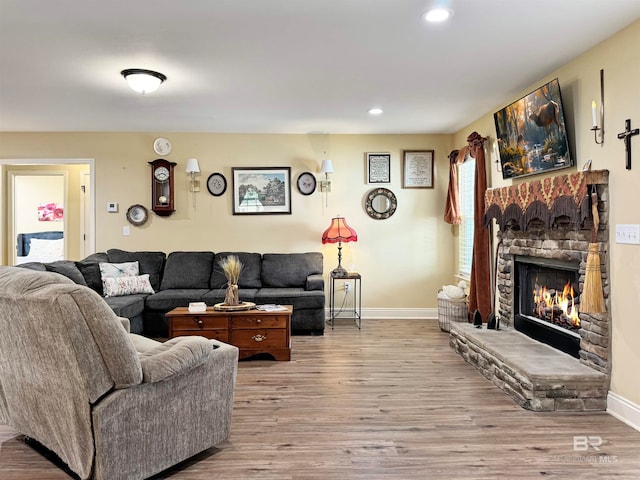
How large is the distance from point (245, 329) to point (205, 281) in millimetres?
1513

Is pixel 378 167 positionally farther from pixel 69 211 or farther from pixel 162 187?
pixel 69 211

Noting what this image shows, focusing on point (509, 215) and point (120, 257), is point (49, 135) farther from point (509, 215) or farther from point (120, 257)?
point (509, 215)

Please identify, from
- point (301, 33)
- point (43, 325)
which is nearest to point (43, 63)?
point (301, 33)

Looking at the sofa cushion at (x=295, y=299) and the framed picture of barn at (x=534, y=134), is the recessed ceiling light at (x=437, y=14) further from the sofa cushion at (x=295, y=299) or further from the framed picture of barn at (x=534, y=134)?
the sofa cushion at (x=295, y=299)

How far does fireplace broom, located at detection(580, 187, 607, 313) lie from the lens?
2822 millimetres

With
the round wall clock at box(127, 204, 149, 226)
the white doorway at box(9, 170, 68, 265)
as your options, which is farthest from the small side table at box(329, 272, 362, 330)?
the white doorway at box(9, 170, 68, 265)

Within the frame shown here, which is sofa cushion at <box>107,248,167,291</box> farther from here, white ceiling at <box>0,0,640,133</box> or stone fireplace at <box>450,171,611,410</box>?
stone fireplace at <box>450,171,611,410</box>

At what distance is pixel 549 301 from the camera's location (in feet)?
12.0

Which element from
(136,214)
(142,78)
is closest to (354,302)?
(136,214)

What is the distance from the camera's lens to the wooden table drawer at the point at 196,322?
4.05 meters

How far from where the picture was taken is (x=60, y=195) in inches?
298

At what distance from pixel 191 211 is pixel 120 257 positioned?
1.03m

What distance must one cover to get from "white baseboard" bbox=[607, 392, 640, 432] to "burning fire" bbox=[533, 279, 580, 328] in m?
0.59

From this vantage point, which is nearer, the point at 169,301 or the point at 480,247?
the point at 480,247
